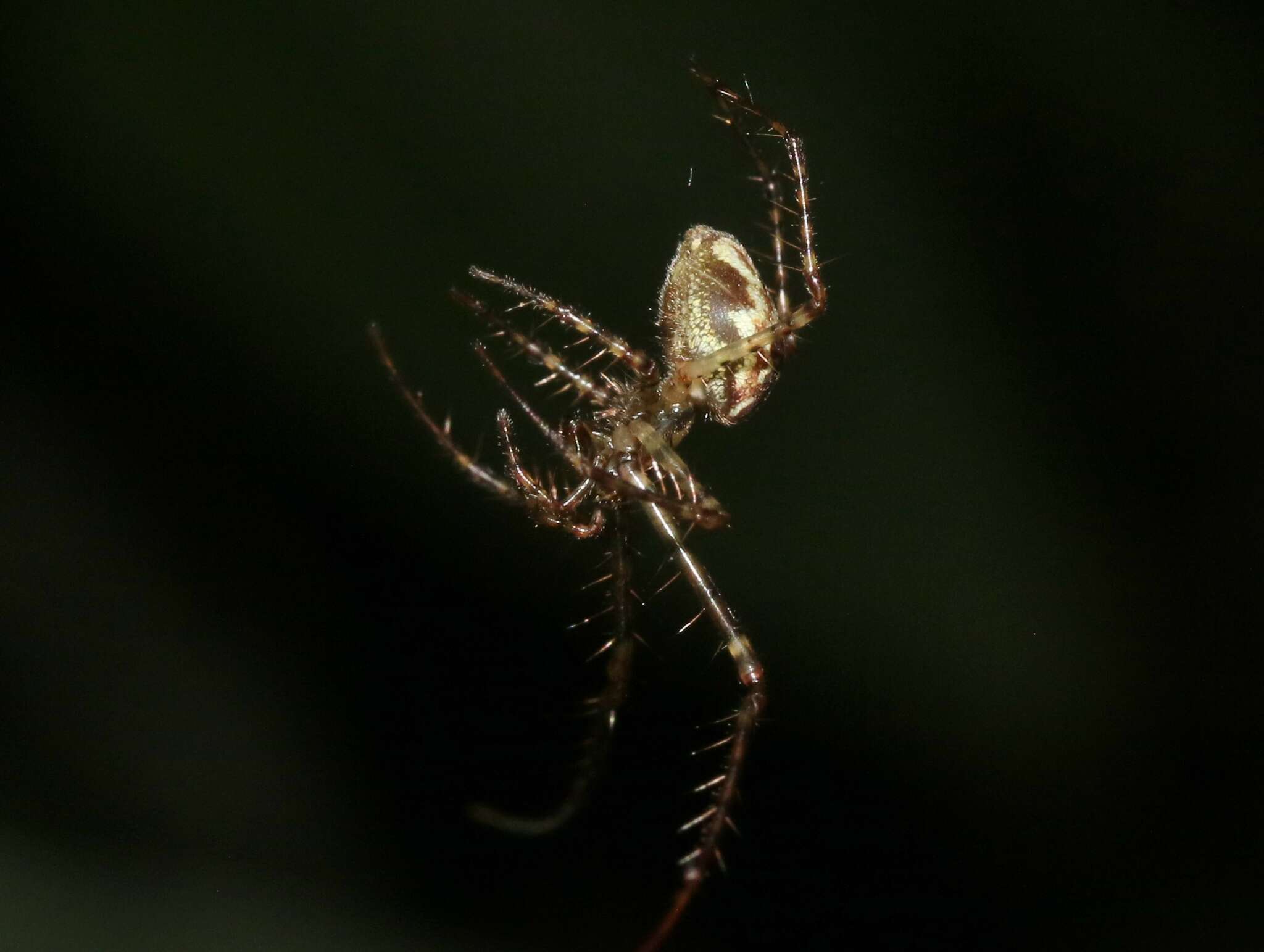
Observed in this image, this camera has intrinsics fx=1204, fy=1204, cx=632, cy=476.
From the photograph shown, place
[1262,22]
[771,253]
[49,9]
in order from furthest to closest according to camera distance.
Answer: [1262,22] < [49,9] < [771,253]

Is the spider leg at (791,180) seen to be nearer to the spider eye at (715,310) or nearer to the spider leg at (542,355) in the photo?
the spider eye at (715,310)

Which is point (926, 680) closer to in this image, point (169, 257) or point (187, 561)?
point (187, 561)

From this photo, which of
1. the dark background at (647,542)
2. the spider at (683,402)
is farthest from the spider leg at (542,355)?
the dark background at (647,542)

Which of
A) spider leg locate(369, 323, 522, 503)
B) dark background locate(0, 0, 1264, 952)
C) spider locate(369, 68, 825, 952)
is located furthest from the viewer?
dark background locate(0, 0, 1264, 952)

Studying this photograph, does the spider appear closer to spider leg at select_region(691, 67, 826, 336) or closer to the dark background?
spider leg at select_region(691, 67, 826, 336)

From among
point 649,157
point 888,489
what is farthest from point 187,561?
point 888,489

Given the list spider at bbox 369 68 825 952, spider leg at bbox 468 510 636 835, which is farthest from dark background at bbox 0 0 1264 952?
spider at bbox 369 68 825 952
